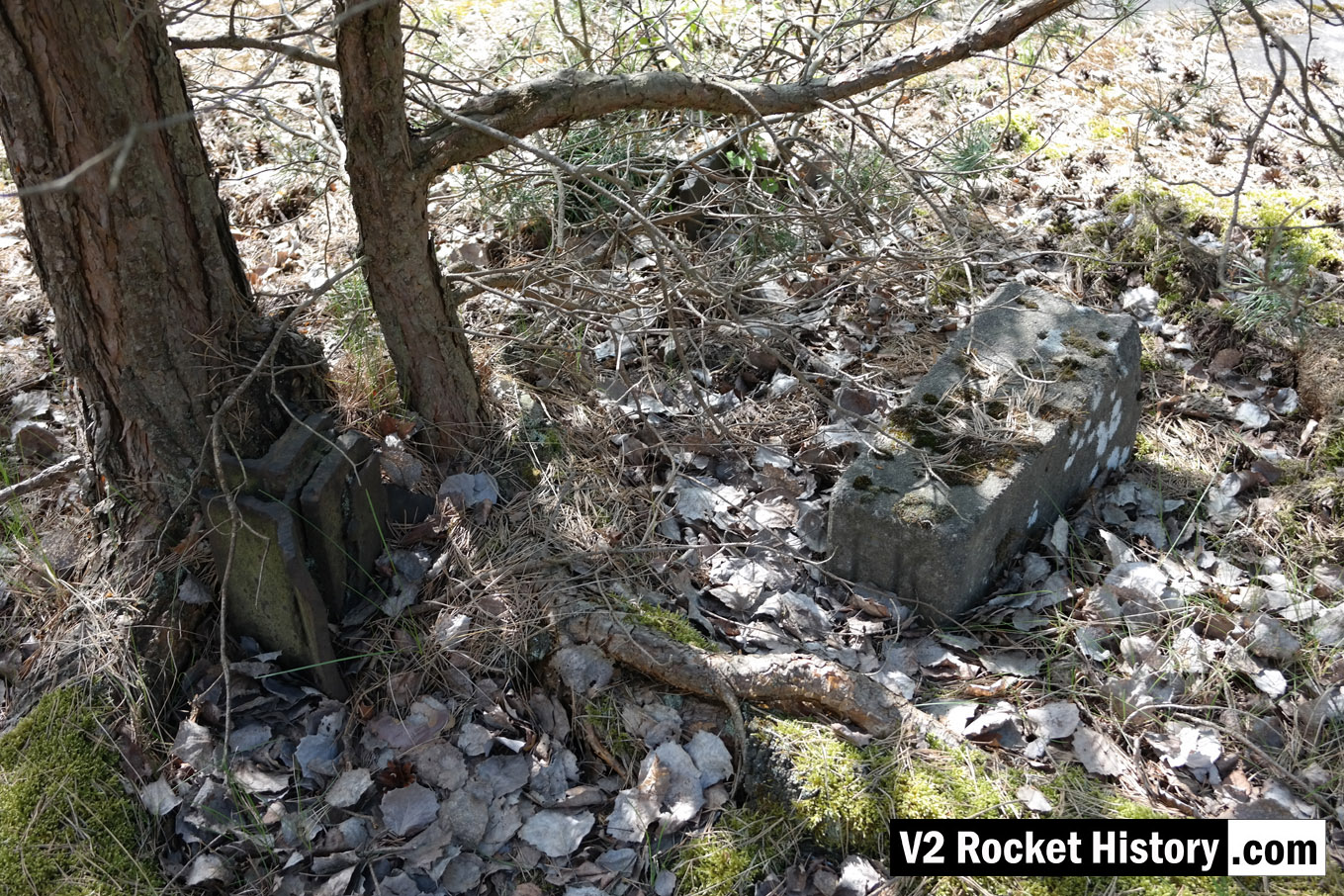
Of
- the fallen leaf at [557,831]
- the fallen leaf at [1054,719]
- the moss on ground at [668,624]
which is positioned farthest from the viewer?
the moss on ground at [668,624]

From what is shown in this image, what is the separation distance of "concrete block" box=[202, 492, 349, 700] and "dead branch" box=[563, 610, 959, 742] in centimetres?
73

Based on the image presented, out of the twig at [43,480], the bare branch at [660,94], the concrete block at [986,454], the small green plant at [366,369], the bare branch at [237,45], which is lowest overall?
the concrete block at [986,454]

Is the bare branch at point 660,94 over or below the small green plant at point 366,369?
over

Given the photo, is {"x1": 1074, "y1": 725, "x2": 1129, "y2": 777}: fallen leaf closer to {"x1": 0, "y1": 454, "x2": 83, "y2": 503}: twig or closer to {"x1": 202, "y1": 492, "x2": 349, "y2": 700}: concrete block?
{"x1": 202, "y1": 492, "x2": 349, "y2": 700}: concrete block

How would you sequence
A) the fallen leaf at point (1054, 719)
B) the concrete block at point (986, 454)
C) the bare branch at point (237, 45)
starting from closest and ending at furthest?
the bare branch at point (237, 45), the fallen leaf at point (1054, 719), the concrete block at point (986, 454)

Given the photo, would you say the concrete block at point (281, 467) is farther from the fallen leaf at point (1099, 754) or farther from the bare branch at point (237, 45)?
the fallen leaf at point (1099, 754)

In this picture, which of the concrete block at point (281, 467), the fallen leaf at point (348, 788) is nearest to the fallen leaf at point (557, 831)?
the fallen leaf at point (348, 788)

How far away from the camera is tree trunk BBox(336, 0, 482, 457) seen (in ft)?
7.97

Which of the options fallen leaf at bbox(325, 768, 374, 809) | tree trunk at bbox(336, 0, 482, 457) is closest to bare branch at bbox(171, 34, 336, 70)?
tree trunk at bbox(336, 0, 482, 457)

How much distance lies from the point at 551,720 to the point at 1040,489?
5.39 feet

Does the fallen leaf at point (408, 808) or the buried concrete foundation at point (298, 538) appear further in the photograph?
the buried concrete foundation at point (298, 538)

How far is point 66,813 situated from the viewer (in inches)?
90.8

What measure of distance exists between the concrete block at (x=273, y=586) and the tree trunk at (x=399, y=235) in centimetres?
66

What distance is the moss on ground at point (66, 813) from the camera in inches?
87.6
